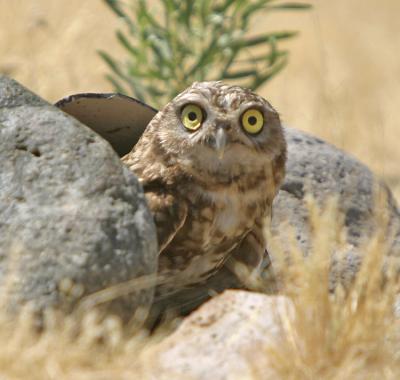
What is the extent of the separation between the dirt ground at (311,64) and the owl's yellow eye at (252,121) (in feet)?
7.88

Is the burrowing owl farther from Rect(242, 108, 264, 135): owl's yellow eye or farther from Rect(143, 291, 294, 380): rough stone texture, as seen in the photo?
Rect(143, 291, 294, 380): rough stone texture

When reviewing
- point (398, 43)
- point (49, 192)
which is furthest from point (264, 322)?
point (398, 43)

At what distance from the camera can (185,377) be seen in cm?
315

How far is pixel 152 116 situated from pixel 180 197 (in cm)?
68

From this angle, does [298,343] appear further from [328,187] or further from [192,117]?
[328,187]

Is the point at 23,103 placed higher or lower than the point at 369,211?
→ higher

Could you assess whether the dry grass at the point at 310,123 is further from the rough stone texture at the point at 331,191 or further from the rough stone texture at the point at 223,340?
the rough stone texture at the point at 331,191

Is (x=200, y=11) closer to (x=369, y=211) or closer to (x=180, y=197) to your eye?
(x=369, y=211)

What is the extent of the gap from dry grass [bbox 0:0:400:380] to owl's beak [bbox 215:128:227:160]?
0.72m

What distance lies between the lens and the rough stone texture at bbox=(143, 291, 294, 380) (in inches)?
126

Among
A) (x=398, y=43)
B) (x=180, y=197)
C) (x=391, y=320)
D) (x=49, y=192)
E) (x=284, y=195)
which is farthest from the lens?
(x=398, y=43)

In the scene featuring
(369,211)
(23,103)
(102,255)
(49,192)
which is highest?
(23,103)

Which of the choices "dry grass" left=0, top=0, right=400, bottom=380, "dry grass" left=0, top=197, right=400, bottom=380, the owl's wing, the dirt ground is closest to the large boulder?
the owl's wing

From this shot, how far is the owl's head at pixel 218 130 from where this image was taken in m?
4.24
